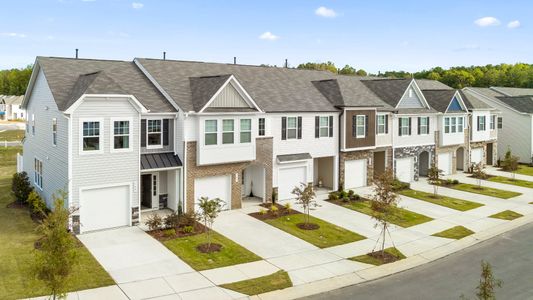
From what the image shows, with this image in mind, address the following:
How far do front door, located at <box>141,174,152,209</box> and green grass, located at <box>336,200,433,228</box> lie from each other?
40.6ft

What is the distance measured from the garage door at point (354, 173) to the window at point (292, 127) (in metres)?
5.32

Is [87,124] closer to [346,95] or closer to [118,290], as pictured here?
[118,290]

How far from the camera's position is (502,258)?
20.2 metres

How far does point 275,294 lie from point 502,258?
11450 mm

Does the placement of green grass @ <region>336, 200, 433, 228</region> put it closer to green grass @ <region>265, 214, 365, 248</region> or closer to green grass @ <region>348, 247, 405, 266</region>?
green grass @ <region>265, 214, 365, 248</region>

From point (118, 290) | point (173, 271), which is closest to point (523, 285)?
point (173, 271)

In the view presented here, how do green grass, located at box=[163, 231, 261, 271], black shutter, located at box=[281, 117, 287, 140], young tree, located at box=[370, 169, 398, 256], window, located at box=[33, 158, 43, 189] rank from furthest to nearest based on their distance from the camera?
1. black shutter, located at box=[281, 117, 287, 140]
2. window, located at box=[33, 158, 43, 189]
3. young tree, located at box=[370, 169, 398, 256]
4. green grass, located at box=[163, 231, 261, 271]

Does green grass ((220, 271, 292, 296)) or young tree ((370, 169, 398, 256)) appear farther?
young tree ((370, 169, 398, 256))

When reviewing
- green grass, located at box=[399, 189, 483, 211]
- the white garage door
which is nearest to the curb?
green grass, located at box=[399, 189, 483, 211]

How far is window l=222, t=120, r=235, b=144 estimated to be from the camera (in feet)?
86.1

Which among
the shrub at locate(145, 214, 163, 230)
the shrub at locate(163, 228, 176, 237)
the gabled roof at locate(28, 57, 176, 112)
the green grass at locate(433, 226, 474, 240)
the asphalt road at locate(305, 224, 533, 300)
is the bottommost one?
the asphalt road at locate(305, 224, 533, 300)

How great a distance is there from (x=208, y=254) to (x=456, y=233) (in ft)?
44.0

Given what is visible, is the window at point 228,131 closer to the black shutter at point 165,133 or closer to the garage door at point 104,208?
the black shutter at point 165,133

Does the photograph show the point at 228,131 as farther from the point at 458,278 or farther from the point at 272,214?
the point at 458,278
